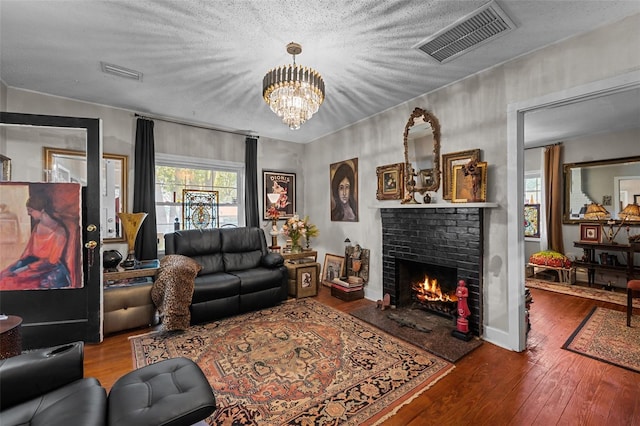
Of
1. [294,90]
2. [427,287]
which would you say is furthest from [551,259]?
[294,90]

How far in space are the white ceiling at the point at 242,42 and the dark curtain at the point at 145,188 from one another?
0.54 metres

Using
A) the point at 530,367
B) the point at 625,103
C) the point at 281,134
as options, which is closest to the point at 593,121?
the point at 625,103

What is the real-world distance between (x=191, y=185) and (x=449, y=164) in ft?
12.7

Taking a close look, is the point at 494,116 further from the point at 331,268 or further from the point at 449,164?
the point at 331,268

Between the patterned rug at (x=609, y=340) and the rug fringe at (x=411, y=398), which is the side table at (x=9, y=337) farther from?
the patterned rug at (x=609, y=340)

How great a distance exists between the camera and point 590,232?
479 centimetres

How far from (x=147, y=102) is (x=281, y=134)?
2.11 m

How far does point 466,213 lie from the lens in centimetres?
289

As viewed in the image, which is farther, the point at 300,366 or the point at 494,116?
the point at 494,116

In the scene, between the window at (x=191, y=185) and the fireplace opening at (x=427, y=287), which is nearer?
the fireplace opening at (x=427, y=287)

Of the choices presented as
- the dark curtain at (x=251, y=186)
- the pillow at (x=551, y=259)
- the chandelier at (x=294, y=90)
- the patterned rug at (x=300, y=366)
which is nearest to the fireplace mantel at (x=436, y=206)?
the patterned rug at (x=300, y=366)

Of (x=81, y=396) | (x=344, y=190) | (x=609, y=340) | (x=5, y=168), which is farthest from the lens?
(x=344, y=190)

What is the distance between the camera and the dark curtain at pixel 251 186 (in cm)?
482

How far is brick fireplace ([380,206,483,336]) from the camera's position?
9.34 ft
